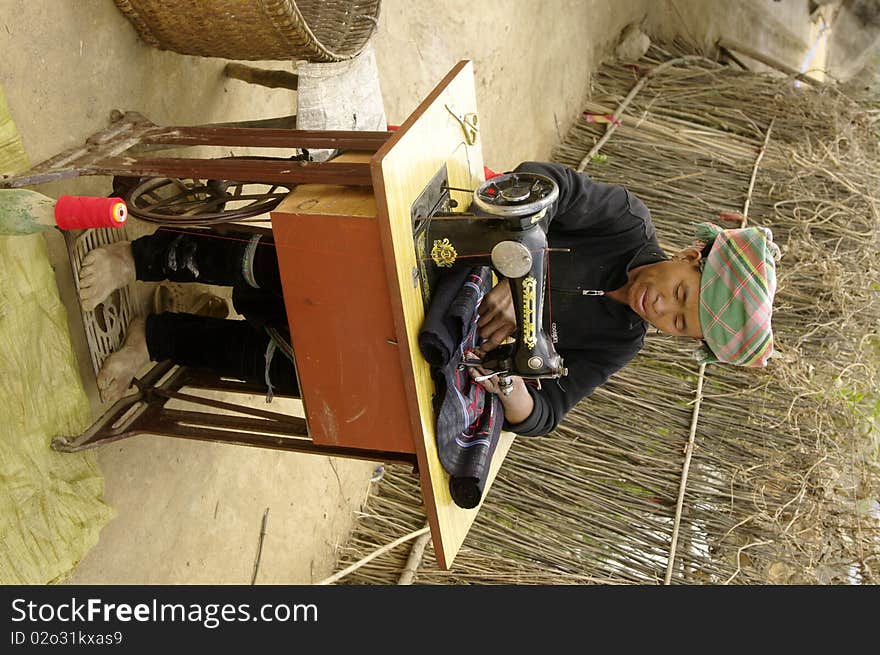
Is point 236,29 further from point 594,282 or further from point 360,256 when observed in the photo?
point 594,282

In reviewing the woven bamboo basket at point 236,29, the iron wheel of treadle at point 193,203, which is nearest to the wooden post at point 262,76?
the woven bamboo basket at point 236,29

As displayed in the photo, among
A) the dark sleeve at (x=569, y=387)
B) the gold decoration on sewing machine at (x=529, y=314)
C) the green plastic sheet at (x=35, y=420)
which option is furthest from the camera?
the dark sleeve at (x=569, y=387)

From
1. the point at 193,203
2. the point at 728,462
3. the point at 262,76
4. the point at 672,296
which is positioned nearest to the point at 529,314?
the point at 672,296

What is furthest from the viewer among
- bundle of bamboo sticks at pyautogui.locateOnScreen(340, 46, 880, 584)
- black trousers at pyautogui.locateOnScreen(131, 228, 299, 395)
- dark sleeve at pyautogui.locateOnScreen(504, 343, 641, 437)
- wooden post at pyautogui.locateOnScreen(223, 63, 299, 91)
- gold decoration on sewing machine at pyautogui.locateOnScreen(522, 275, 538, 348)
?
bundle of bamboo sticks at pyautogui.locateOnScreen(340, 46, 880, 584)

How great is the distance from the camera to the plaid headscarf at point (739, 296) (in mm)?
1738

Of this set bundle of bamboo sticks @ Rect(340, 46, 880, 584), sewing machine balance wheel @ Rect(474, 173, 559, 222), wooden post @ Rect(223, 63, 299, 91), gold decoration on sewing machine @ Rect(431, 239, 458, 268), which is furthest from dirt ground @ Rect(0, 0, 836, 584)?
sewing machine balance wheel @ Rect(474, 173, 559, 222)

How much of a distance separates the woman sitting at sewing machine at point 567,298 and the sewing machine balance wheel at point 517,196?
0.60 ft

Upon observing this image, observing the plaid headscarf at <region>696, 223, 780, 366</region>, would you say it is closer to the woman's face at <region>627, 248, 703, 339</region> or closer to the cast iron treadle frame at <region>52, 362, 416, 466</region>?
the woman's face at <region>627, 248, 703, 339</region>

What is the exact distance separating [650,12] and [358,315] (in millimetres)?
3609

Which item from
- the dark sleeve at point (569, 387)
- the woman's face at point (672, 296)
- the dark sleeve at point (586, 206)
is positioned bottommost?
the dark sleeve at point (569, 387)

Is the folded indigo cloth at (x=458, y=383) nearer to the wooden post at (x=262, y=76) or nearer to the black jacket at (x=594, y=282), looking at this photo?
the black jacket at (x=594, y=282)

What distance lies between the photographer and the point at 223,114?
88.9 inches

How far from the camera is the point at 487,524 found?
2744 millimetres

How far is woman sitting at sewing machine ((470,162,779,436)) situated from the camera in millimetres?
1742
